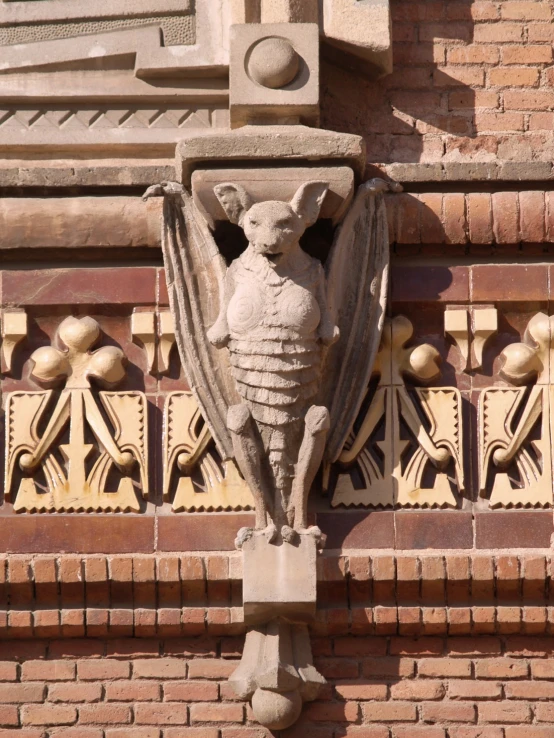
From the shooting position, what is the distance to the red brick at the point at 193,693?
25.2 ft

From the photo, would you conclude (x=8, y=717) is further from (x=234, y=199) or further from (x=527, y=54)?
(x=527, y=54)

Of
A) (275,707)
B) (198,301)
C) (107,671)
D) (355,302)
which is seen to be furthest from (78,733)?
(355,302)

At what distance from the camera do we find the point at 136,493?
25.8 ft

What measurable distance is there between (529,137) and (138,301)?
1.62 meters

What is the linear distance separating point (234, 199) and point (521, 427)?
1.32 m

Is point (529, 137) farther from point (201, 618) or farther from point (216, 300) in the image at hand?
point (201, 618)

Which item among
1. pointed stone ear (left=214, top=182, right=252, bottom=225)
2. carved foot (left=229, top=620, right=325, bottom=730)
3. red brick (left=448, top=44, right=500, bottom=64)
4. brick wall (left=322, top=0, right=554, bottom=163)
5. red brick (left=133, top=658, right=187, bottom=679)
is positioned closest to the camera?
carved foot (left=229, top=620, right=325, bottom=730)

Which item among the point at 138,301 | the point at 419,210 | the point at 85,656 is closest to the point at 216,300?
the point at 138,301

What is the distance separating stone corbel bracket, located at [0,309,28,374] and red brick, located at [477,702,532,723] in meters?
2.13

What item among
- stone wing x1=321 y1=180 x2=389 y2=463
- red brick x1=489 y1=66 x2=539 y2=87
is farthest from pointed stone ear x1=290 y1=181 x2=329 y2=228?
red brick x1=489 y1=66 x2=539 y2=87

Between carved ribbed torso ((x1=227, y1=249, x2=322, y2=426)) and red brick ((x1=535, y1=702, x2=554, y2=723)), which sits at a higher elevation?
carved ribbed torso ((x1=227, y1=249, x2=322, y2=426))

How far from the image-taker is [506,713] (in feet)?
25.1

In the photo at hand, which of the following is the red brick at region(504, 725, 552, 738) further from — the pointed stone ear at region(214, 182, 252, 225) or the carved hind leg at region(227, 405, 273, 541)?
the pointed stone ear at region(214, 182, 252, 225)

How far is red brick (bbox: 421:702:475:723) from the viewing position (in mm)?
7637
